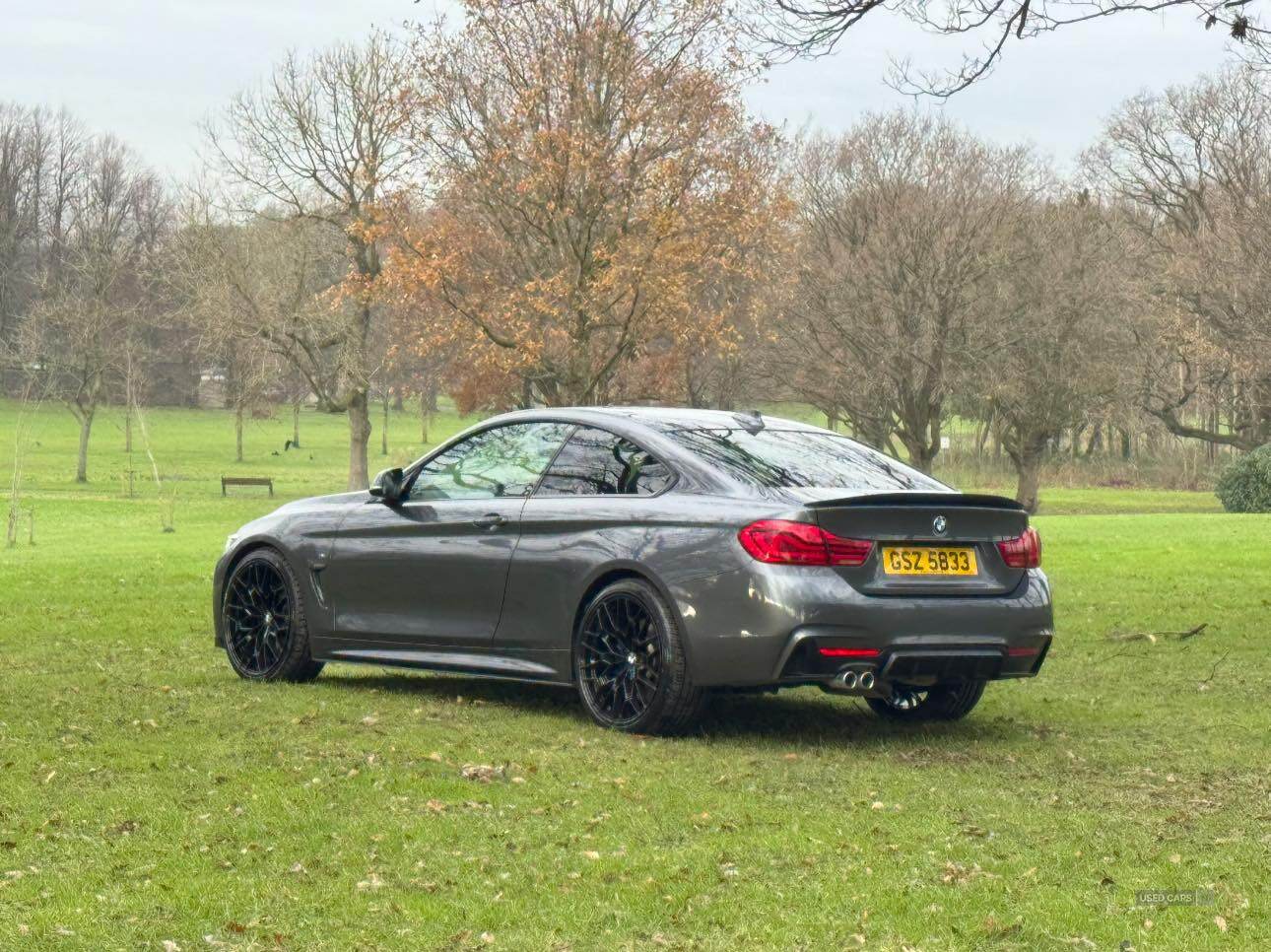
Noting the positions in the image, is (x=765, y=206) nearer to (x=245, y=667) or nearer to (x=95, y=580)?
(x=95, y=580)

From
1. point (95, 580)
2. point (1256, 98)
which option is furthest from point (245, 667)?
point (1256, 98)

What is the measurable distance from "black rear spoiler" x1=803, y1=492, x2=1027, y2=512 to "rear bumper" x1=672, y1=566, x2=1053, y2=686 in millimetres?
324

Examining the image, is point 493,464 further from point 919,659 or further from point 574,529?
point 919,659

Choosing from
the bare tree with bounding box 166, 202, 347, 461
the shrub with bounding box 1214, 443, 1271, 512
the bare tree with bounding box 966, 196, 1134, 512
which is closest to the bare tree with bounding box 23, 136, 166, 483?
the bare tree with bounding box 166, 202, 347, 461

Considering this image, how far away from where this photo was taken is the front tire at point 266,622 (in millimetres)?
10523

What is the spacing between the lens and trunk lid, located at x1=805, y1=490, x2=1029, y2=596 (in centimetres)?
823

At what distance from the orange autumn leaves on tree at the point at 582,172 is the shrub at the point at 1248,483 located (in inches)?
632

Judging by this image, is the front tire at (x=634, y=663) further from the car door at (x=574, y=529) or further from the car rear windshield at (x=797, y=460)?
the car rear windshield at (x=797, y=460)

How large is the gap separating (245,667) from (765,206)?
28.0 m

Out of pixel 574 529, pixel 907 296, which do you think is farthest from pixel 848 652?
pixel 907 296

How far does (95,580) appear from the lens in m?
20.0

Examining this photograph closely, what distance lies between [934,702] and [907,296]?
36252mm

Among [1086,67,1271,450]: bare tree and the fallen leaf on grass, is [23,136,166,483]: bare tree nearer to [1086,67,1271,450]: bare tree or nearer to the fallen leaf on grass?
[1086,67,1271,450]: bare tree

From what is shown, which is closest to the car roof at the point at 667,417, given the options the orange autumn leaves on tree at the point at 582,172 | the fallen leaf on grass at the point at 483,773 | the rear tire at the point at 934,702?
the rear tire at the point at 934,702
